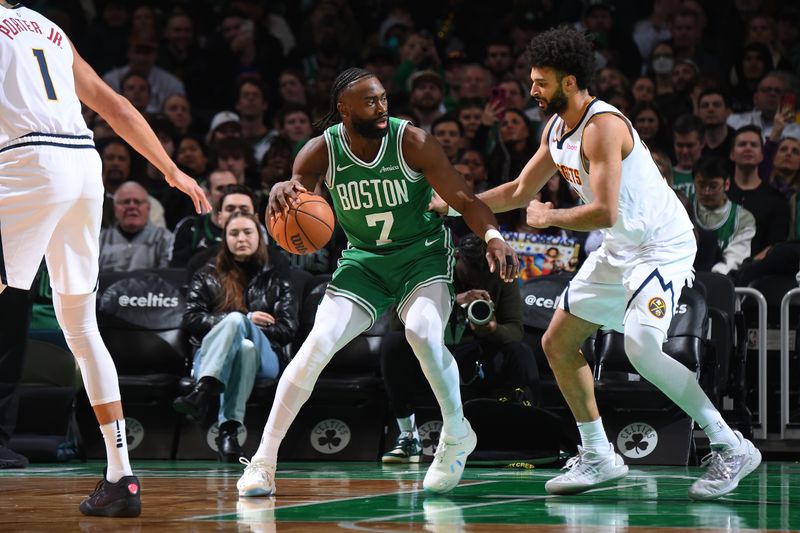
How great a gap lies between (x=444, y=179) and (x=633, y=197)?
0.83m

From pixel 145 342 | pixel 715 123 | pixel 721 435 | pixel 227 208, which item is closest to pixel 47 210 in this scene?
pixel 721 435

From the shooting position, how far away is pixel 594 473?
18.5 feet

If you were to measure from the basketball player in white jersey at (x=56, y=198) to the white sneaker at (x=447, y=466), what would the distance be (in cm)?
148

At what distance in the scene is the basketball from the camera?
213 inches

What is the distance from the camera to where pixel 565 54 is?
543 centimetres

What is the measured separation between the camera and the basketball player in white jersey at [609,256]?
5262 millimetres

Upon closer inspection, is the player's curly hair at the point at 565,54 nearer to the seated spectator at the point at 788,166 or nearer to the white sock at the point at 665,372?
the white sock at the point at 665,372

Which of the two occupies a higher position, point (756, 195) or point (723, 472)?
point (756, 195)

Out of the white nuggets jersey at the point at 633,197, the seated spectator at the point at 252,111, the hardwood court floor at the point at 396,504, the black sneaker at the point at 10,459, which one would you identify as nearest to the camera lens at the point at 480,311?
the hardwood court floor at the point at 396,504

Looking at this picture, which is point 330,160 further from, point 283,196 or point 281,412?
point 281,412

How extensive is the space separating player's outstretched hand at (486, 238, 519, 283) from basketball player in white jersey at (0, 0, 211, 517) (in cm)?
161

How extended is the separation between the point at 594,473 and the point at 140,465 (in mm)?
3347

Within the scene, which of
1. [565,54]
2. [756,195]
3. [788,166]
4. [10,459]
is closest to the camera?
[565,54]

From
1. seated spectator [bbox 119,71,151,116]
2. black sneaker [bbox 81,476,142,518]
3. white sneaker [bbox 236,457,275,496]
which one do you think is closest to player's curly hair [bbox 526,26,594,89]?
white sneaker [bbox 236,457,275,496]
